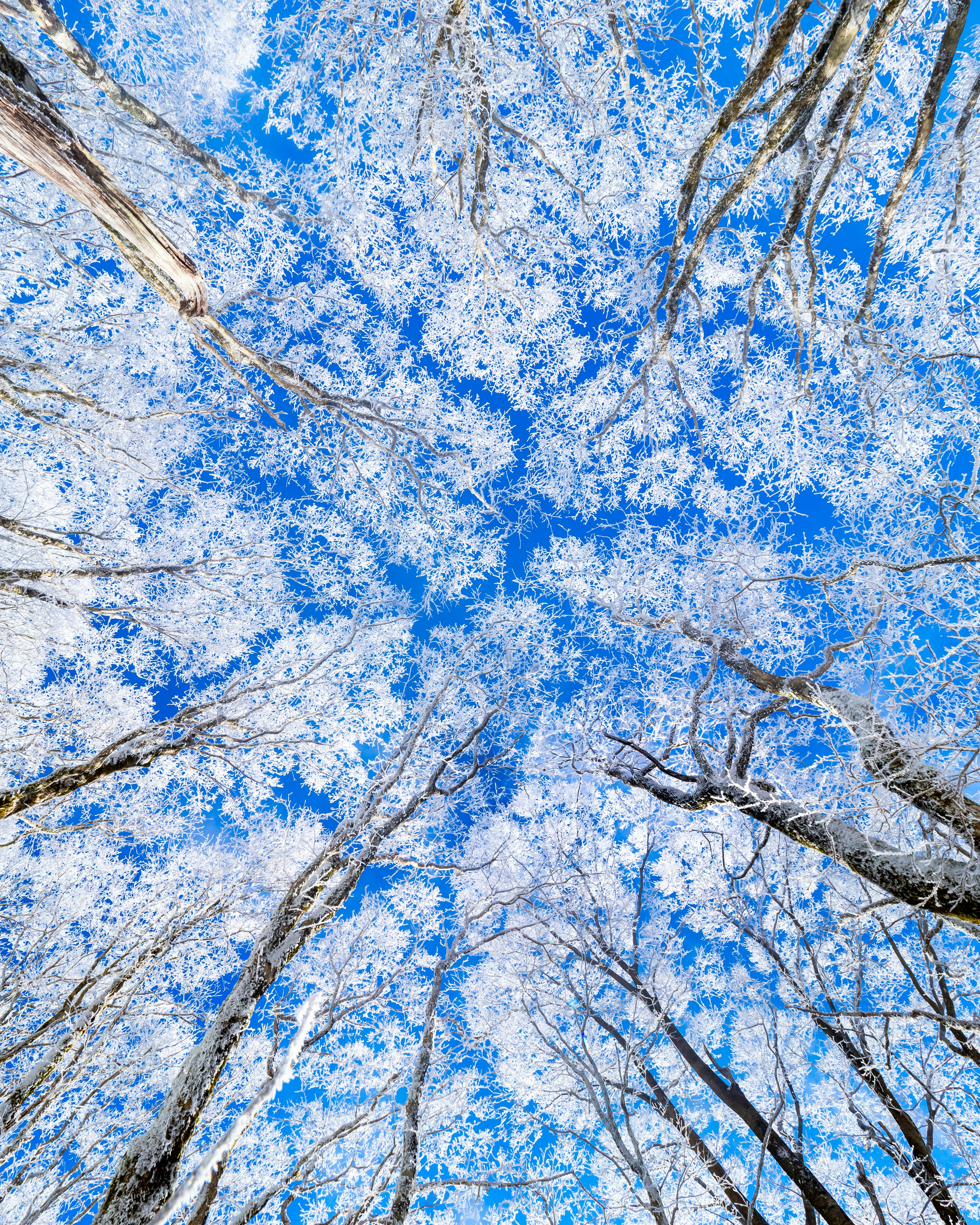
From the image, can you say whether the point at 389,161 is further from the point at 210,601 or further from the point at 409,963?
the point at 409,963

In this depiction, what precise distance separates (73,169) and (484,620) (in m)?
6.24

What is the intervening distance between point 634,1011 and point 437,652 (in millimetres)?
5629

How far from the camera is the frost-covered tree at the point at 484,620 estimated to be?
421 cm

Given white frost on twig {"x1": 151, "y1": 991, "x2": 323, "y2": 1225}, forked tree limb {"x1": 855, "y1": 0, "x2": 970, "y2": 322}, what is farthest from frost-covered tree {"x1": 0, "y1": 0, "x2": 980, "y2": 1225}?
white frost on twig {"x1": 151, "y1": 991, "x2": 323, "y2": 1225}

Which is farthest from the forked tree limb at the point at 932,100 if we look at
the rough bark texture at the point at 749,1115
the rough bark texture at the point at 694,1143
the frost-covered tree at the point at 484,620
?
the rough bark texture at the point at 694,1143

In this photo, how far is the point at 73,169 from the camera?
109 inches

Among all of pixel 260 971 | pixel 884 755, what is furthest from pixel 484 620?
pixel 884 755

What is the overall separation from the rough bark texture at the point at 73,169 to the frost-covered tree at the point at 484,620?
51 mm

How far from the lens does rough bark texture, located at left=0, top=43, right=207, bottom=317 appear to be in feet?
8.39

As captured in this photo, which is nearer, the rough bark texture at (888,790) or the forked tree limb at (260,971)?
the rough bark texture at (888,790)

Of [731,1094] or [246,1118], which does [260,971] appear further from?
[731,1094]

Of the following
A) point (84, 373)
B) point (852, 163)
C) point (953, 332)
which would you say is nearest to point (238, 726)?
point (84, 373)

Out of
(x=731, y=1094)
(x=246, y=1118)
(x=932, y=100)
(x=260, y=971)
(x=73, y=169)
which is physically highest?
(x=932, y=100)

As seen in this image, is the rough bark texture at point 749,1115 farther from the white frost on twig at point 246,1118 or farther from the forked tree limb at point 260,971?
the white frost on twig at point 246,1118
